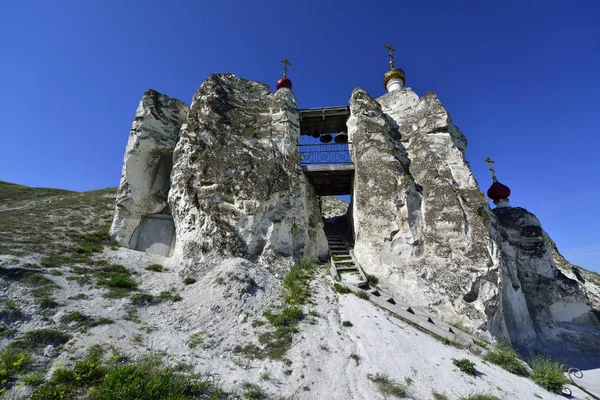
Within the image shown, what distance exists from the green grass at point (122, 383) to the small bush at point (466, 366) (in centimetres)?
583

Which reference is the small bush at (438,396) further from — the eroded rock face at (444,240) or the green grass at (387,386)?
the eroded rock face at (444,240)

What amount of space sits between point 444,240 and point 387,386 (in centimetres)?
695

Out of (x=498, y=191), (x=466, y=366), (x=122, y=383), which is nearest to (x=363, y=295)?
(x=466, y=366)

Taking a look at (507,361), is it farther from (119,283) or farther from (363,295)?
(119,283)

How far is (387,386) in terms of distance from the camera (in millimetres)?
5801

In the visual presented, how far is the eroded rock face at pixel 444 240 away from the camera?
32.9ft

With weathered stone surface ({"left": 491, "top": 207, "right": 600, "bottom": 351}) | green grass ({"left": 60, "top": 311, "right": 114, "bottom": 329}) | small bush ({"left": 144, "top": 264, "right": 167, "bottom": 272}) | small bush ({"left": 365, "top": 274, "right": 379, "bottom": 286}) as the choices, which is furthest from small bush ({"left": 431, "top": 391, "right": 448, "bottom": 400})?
small bush ({"left": 144, "top": 264, "right": 167, "bottom": 272})

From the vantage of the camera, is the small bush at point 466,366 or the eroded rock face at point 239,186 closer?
the small bush at point 466,366

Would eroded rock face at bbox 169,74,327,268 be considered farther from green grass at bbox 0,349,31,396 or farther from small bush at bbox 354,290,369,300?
green grass at bbox 0,349,31,396

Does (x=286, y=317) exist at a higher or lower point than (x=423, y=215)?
lower

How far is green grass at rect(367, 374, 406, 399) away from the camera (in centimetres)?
561

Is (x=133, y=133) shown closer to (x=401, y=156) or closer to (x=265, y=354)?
(x=265, y=354)

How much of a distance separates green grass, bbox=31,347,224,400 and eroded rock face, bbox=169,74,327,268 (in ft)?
18.5

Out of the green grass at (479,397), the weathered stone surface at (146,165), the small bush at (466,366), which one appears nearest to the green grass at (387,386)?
the green grass at (479,397)
